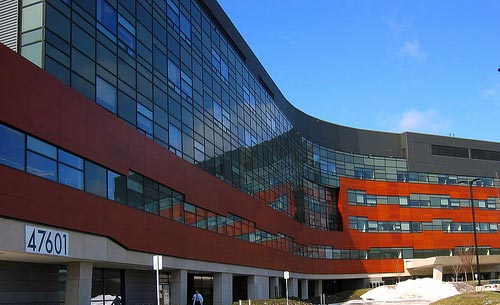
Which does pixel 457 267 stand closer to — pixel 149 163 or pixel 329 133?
pixel 329 133

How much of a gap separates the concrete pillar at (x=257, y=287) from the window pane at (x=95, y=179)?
24498mm

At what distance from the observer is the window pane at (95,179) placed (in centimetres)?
2382

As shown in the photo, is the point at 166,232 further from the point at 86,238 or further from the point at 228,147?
the point at 228,147

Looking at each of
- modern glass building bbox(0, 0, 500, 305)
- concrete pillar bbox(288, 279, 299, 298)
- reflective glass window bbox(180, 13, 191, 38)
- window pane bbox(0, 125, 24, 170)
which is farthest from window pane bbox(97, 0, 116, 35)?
concrete pillar bbox(288, 279, 299, 298)

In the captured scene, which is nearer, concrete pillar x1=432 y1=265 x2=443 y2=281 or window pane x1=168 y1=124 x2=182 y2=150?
window pane x1=168 y1=124 x2=182 y2=150

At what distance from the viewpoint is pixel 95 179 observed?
24406mm

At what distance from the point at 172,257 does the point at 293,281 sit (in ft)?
107

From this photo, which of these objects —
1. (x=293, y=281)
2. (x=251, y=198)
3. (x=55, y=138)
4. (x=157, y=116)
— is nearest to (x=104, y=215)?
(x=55, y=138)

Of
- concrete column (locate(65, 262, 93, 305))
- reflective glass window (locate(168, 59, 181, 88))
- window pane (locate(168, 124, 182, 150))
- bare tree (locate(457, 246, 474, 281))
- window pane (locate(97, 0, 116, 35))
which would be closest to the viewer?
concrete column (locate(65, 262, 93, 305))

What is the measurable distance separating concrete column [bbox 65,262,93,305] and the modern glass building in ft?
0.23

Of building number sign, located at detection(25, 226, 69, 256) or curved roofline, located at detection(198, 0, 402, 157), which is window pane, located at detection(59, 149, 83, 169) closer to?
building number sign, located at detection(25, 226, 69, 256)

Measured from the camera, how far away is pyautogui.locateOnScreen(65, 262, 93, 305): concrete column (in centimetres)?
2316

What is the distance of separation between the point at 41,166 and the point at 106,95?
635 centimetres

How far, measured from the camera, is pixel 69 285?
23.4m
